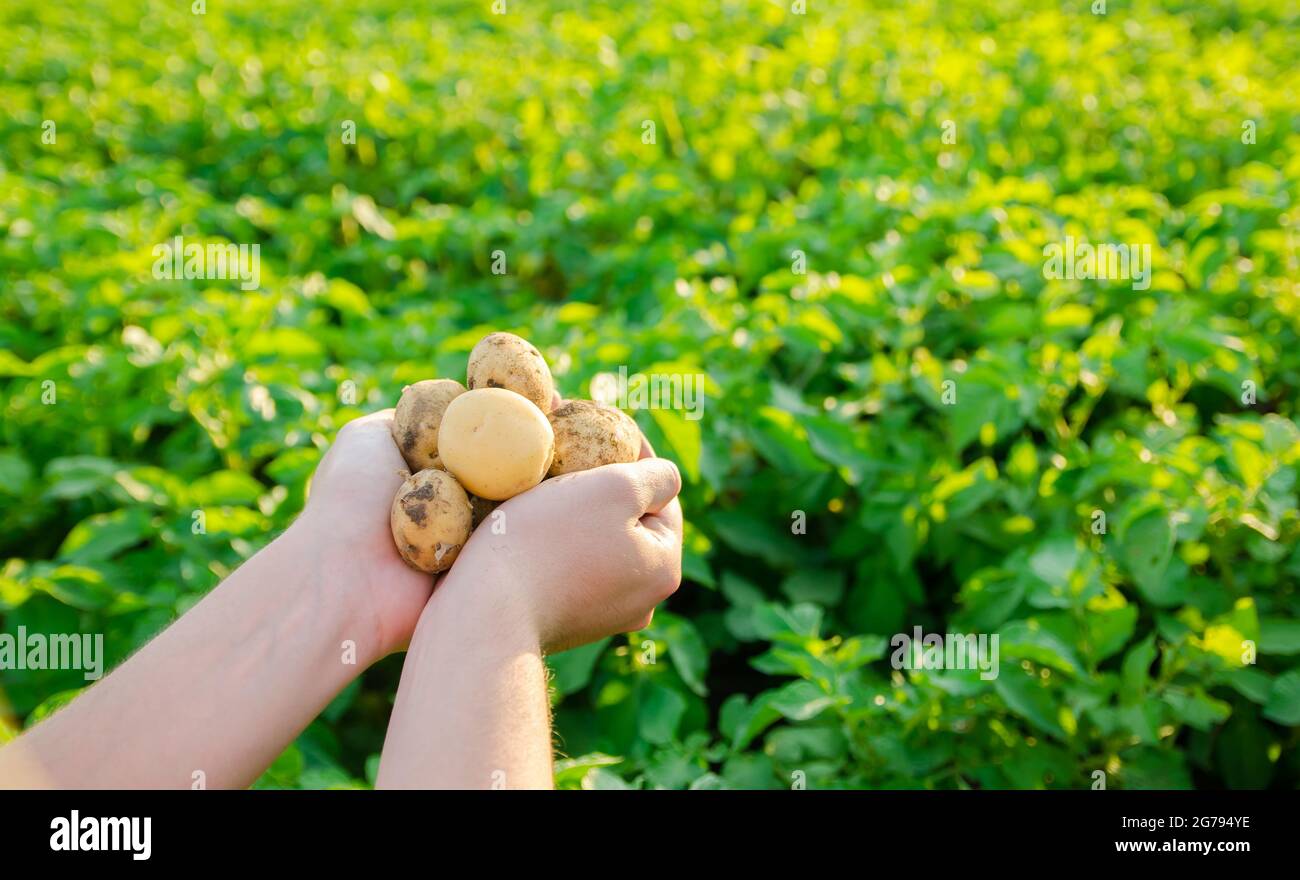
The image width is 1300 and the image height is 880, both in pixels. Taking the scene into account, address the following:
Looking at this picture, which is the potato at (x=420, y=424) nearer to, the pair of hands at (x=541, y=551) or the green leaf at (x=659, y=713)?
the pair of hands at (x=541, y=551)

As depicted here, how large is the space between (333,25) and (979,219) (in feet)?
16.8

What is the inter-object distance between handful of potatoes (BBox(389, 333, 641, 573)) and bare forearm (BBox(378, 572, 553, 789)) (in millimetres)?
166

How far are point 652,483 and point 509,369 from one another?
0.92ft

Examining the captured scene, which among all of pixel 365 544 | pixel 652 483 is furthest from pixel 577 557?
pixel 365 544

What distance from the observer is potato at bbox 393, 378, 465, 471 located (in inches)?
65.1

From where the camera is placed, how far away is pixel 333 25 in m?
6.89

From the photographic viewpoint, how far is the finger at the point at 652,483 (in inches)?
60.3

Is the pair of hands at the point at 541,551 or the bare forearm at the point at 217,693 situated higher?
the pair of hands at the point at 541,551

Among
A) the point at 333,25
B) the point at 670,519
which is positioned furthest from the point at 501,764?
the point at 333,25

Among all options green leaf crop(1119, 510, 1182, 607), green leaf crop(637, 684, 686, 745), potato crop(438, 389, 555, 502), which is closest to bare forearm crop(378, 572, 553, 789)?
potato crop(438, 389, 555, 502)

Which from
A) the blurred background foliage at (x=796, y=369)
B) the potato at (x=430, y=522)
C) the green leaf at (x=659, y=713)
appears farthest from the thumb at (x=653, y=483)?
the green leaf at (x=659, y=713)

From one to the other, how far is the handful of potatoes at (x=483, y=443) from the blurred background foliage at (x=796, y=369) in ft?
1.37

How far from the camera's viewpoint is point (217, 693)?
4.12 ft

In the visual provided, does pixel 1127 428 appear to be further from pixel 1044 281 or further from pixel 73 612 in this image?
pixel 73 612
